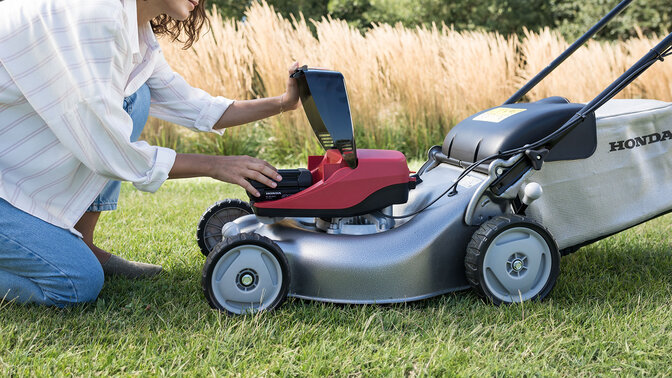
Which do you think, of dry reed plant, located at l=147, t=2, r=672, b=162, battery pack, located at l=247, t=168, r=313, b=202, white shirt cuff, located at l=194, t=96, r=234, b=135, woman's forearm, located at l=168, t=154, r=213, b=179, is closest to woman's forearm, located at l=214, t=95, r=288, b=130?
white shirt cuff, located at l=194, t=96, r=234, b=135

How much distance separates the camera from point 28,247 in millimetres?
1457

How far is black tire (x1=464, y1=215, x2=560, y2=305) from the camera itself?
148cm

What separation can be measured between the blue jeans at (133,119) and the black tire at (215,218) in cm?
27

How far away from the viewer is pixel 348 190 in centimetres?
152

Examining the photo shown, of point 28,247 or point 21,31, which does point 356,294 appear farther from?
point 21,31

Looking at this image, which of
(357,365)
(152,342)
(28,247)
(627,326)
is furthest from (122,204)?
(627,326)

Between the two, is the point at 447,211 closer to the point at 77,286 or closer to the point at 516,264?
the point at 516,264

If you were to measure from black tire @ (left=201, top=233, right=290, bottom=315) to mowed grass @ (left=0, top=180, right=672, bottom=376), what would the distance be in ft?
0.11

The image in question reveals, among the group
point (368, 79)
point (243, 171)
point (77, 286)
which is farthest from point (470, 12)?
point (77, 286)

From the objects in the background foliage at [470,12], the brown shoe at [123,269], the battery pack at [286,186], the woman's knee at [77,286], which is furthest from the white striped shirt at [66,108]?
the background foliage at [470,12]

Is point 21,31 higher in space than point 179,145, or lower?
higher

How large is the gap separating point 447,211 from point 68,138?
88 cm

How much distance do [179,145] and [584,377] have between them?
145 inches

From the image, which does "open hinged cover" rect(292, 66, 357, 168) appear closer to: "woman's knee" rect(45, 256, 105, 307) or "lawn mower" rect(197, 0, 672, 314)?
"lawn mower" rect(197, 0, 672, 314)
